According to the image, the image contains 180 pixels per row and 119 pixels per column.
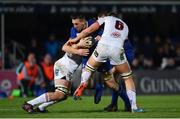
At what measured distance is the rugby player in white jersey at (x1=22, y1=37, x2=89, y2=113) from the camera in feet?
48.7

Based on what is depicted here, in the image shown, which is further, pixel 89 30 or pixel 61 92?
pixel 61 92

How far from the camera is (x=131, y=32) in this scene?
103ft

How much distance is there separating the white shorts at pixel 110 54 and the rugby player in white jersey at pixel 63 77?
0.32 meters

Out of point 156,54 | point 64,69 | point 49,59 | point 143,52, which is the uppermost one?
point 143,52

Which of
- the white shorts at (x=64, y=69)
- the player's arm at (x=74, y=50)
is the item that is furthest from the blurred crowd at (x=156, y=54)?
the player's arm at (x=74, y=50)

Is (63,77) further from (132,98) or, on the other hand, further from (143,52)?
(143,52)

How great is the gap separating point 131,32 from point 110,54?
16731mm

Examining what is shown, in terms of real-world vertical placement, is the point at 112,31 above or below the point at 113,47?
above

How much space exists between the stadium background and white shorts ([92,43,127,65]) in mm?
12108

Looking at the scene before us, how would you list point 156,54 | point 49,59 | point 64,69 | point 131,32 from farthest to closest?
1. point 131,32
2. point 156,54
3. point 49,59
4. point 64,69

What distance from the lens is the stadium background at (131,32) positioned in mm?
27484

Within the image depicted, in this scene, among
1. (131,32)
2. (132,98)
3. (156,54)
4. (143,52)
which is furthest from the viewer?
(131,32)

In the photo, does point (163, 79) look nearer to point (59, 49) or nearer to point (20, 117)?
point (59, 49)

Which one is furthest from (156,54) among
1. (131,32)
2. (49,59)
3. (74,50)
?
(74,50)
